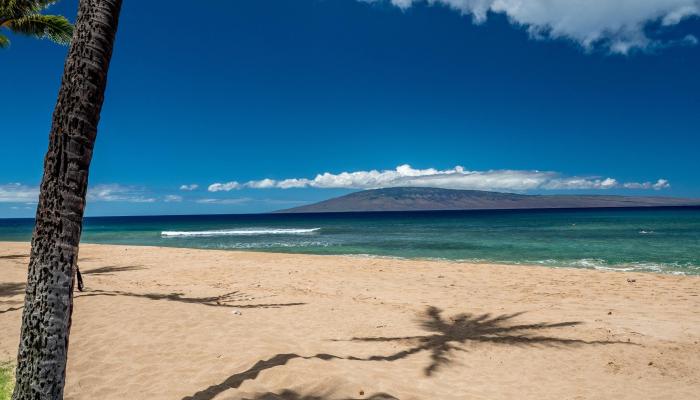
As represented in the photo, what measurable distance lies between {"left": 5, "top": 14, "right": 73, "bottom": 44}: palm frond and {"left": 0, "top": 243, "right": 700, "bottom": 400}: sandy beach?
28.0 ft

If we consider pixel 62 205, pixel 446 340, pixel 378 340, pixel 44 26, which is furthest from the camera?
pixel 44 26

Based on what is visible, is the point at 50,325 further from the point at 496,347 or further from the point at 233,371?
the point at 496,347

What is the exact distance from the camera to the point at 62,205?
345 centimetres

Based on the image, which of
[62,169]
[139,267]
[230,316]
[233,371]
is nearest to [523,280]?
[230,316]

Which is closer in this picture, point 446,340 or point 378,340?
point 378,340

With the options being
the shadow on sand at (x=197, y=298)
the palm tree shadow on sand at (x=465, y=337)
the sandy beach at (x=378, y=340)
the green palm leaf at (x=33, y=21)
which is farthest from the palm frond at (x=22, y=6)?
the palm tree shadow on sand at (x=465, y=337)

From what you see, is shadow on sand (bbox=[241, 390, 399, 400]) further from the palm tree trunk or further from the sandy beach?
the palm tree trunk

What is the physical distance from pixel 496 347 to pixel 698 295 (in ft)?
28.5

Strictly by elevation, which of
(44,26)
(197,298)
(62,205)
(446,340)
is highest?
(44,26)

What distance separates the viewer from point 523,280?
1553cm

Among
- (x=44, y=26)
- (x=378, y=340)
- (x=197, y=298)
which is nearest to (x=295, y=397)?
(x=378, y=340)

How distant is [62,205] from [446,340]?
704 centimetres

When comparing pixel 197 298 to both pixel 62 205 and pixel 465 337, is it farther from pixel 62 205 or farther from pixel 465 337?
pixel 62 205

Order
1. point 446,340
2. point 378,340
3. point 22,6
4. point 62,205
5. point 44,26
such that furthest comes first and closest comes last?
point 44,26, point 22,6, point 446,340, point 378,340, point 62,205
